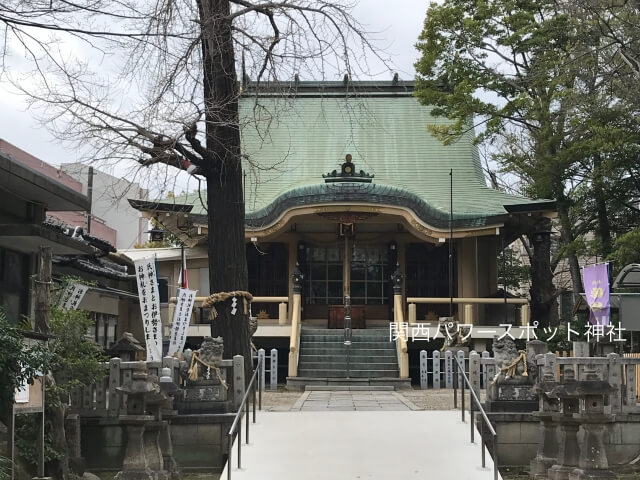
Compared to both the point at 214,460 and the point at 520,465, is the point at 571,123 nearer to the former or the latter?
the point at 520,465

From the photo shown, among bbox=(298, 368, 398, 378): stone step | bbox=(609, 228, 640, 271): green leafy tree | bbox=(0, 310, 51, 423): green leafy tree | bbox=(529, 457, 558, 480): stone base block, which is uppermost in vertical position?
bbox=(609, 228, 640, 271): green leafy tree

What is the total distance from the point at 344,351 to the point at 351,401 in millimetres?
5614

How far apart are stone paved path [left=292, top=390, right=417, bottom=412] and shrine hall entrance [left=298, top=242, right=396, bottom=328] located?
769 centimetres

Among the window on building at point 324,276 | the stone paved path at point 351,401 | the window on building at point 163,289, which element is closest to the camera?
the stone paved path at point 351,401

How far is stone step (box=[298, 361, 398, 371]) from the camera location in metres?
21.1

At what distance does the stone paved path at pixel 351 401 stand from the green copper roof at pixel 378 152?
7.95 m

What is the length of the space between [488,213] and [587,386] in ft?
46.3

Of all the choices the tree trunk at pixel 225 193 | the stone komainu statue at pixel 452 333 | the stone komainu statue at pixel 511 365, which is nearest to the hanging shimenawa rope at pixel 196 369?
the tree trunk at pixel 225 193

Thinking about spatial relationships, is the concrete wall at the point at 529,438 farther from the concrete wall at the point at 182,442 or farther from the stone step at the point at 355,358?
the stone step at the point at 355,358

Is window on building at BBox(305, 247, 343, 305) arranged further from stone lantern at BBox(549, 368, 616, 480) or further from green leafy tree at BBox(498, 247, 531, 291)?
stone lantern at BBox(549, 368, 616, 480)

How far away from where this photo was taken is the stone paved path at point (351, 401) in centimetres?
1517

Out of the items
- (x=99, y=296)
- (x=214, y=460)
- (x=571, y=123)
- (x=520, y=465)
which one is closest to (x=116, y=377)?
(x=214, y=460)

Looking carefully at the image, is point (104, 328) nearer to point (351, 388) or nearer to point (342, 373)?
point (342, 373)

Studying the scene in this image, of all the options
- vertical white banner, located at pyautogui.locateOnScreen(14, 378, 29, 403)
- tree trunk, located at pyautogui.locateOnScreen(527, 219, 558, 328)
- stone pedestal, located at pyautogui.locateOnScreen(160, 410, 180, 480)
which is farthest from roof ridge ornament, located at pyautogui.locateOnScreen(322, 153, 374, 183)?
vertical white banner, located at pyautogui.locateOnScreen(14, 378, 29, 403)
